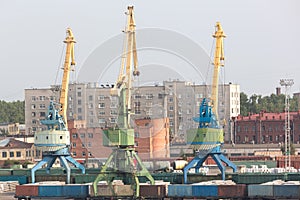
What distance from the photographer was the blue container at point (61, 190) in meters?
75.0

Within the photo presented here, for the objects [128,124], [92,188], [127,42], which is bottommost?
[92,188]

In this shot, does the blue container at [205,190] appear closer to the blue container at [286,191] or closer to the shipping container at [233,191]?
the shipping container at [233,191]

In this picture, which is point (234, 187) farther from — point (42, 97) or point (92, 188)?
point (42, 97)

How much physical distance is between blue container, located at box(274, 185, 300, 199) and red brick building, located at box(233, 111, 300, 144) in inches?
2624

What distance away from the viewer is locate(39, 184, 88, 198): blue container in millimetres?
75000

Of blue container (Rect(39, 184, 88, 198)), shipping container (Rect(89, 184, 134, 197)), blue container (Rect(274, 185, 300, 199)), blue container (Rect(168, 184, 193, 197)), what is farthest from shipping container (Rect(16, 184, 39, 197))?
blue container (Rect(274, 185, 300, 199))

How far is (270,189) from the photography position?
6769cm

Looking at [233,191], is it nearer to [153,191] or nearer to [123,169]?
[153,191]

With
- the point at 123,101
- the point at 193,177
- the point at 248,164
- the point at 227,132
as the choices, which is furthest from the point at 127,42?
the point at 227,132

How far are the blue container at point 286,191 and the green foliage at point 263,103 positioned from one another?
366 ft

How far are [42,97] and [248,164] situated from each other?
57071 millimetres

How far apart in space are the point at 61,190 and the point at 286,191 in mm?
18371

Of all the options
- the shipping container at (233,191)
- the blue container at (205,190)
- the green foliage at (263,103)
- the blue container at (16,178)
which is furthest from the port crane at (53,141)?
the green foliage at (263,103)

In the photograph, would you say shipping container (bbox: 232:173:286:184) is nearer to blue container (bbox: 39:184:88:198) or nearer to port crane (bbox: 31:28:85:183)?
blue container (bbox: 39:184:88:198)
